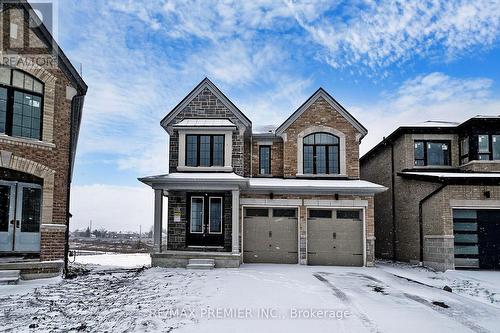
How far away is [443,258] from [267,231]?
24.4 feet

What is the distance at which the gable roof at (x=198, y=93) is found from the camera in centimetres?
1777

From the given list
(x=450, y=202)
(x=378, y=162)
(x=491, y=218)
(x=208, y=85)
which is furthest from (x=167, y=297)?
(x=378, y=162)

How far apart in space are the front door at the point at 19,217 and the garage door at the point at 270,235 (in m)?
8.35

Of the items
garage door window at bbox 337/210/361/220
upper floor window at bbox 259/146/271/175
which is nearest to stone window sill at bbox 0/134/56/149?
upper floor window at bbox 259/146/271/175

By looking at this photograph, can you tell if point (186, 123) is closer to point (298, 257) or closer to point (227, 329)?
point (298, 257)

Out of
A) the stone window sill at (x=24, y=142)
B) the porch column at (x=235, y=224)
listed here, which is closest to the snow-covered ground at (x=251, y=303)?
the porch column at (x=235, y=224)

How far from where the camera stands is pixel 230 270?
1448 centimetres

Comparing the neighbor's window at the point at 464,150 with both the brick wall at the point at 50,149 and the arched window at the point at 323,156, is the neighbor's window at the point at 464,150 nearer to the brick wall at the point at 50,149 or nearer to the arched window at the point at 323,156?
the arched window at the point at 323,156

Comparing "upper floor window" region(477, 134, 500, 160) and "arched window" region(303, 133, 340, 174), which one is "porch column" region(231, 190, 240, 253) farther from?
"upper floor window" region(477, 134, 500, 160)

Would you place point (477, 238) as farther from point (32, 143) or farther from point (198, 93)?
point (32, 143)

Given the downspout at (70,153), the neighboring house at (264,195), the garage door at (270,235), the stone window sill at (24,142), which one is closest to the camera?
the stone window sill at (24,142)

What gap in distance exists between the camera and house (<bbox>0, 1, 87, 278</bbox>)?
12148 mm

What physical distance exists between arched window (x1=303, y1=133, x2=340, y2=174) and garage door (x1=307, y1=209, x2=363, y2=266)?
82.7 inches

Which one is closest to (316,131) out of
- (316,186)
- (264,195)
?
(316,186)
